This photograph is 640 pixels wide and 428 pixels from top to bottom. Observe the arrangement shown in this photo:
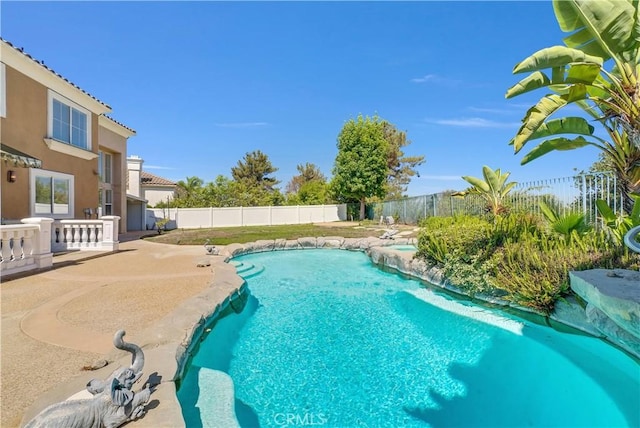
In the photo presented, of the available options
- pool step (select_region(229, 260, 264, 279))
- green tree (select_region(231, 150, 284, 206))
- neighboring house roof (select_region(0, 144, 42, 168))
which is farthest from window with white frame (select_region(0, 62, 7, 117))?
green tree (select_region(231, 150, 284, 206))

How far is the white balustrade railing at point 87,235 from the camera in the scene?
11.0 meters

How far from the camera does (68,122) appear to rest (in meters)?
12.4

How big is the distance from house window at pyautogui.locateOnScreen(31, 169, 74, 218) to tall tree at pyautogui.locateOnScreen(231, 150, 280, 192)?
115 ft

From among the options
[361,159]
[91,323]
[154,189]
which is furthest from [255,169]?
[91,323]

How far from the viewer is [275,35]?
14.0m

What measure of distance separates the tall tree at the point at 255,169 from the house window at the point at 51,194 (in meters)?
35.1

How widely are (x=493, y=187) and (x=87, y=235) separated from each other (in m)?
16.8

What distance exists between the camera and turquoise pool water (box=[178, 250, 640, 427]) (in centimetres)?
342

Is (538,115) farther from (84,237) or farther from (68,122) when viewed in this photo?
(68,122)

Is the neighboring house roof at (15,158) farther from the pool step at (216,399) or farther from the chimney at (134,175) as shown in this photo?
the chimney at (134,175)

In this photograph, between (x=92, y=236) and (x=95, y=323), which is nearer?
(x=95, y=323)

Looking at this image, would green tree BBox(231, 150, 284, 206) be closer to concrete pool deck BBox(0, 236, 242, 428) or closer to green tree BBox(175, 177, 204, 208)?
green tree BBox(175, 177, 204, 208)

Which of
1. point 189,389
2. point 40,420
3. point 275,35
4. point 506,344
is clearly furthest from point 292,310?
point 275,35

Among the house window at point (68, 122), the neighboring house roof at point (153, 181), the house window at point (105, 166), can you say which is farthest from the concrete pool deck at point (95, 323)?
the neighboring house roof at point (153, 181)
